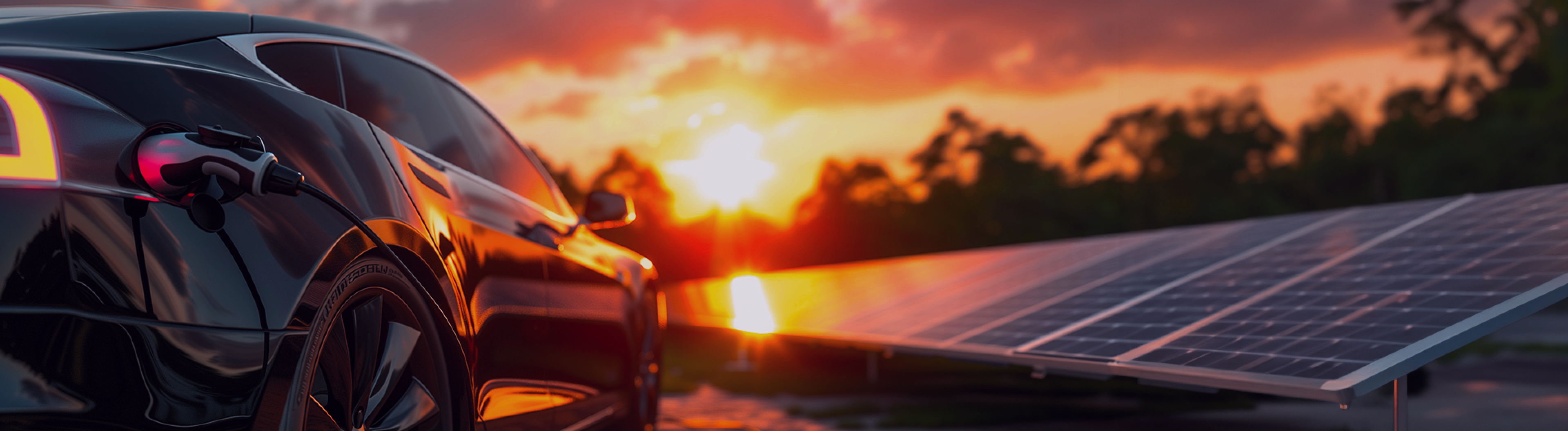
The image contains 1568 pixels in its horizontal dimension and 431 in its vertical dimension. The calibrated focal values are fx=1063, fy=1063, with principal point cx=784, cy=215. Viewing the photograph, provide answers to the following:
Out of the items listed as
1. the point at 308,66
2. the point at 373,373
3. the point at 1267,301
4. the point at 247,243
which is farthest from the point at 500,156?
the point at 1267,301

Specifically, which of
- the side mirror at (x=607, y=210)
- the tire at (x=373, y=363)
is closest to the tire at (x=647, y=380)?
the side mirror at (x=607, y=210)

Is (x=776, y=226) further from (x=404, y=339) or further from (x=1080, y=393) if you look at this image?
(x=404, y=339)

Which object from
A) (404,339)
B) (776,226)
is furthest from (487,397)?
(776,226)

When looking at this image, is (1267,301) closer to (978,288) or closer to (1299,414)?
(1299,414)

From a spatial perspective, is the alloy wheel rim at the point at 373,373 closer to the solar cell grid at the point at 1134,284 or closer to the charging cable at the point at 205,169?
the charging cable at the point at 205,169

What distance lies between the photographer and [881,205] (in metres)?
52.8

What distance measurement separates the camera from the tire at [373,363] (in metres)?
2.16

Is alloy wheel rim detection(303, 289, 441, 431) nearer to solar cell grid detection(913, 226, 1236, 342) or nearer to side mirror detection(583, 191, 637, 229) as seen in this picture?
side mirror detection(583, 191, 637, 229)

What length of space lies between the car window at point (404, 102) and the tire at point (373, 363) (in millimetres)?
673

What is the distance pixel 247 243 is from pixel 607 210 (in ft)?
8.84

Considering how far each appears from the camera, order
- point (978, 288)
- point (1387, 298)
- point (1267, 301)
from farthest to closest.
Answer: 1. point (978, 288)
2. point (1267, 301)
3. point (1387, 298)

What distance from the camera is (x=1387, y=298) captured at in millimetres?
4949

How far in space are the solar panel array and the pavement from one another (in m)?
0.70

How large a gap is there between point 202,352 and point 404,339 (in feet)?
2.46
